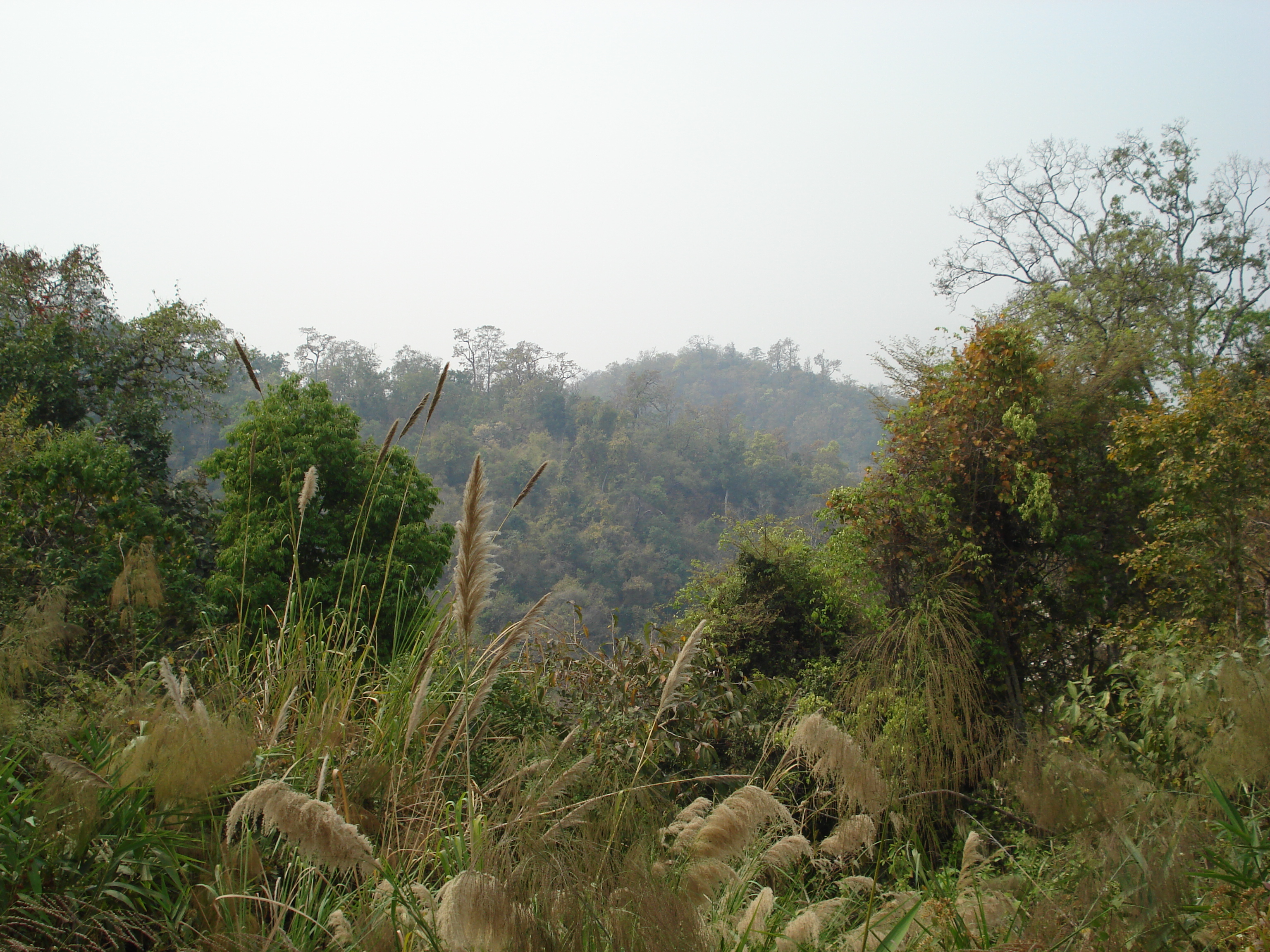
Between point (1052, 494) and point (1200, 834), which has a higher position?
point (1052, 494)

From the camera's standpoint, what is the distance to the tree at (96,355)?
9.92m

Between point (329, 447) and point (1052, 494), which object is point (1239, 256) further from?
point (329, 447)

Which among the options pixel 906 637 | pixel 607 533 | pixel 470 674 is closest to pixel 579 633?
pixel 906 637

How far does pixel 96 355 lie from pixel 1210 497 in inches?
495

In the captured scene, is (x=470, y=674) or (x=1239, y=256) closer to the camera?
(x=470, y=674)

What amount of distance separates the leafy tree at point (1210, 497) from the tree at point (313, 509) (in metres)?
5.22

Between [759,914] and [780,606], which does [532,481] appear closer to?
[759,914]

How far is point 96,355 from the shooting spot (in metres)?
10.7

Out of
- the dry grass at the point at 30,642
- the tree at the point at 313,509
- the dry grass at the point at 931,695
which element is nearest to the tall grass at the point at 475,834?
the dry grass at the point at 30,642

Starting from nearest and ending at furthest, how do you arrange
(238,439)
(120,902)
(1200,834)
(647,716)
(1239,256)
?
(120,902) → (1200,834) → (647,716) → (238,439) → (1239,256)

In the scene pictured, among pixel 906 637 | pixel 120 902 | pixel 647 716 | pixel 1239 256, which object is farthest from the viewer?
pixel 1239 256

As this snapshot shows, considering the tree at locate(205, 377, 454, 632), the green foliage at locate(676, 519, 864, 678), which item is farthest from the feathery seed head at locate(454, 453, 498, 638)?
the tree at locate(205, 377, 454, 632)

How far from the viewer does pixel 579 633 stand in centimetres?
464

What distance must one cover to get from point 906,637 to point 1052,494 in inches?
77.6
